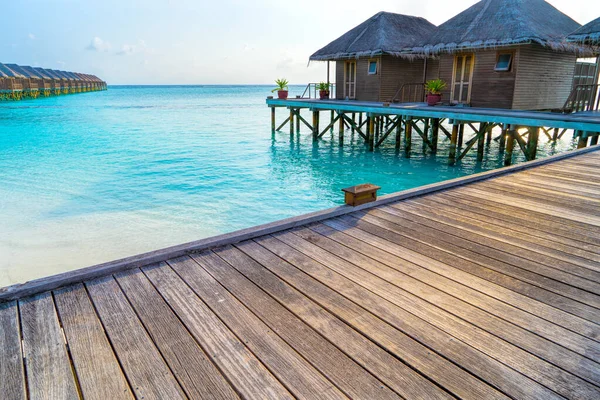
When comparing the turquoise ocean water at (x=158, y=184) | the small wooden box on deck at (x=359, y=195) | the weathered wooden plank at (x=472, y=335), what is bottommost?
the turquoise ocean water at (x=158, y=184)

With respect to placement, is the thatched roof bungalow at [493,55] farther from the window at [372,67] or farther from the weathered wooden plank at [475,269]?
the weathered wooden plank at [475,269]

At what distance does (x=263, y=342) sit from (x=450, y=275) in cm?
139

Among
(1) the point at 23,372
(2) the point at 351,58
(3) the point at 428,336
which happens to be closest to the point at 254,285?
(3) the point at 428,336

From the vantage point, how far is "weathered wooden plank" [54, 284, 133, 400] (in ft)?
5.65

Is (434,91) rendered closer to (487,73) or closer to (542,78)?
(487,73)

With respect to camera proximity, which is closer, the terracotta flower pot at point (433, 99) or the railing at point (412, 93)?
the terracotta flower pot at point (433, 99)

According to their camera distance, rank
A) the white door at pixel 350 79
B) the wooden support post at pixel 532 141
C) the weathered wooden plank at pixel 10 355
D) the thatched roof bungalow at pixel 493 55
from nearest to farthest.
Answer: the weathered wooden plank at pixel 10 355
the wooden support post at pixel 532 141
the thatched roof bungalow at pixel 493 55
the white door at pixel 350 79

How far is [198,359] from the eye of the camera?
74.6 inches

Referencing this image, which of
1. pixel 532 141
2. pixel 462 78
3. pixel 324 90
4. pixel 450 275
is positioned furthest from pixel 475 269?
pixel 324 90

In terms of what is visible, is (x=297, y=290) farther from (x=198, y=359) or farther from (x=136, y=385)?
(x=136, y=385)

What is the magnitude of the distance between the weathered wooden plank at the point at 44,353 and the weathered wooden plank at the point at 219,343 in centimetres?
56

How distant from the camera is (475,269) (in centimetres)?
279

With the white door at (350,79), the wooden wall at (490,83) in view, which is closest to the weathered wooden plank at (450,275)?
the wooden wall at (490,83)

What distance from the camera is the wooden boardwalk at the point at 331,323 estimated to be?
5.76ft
